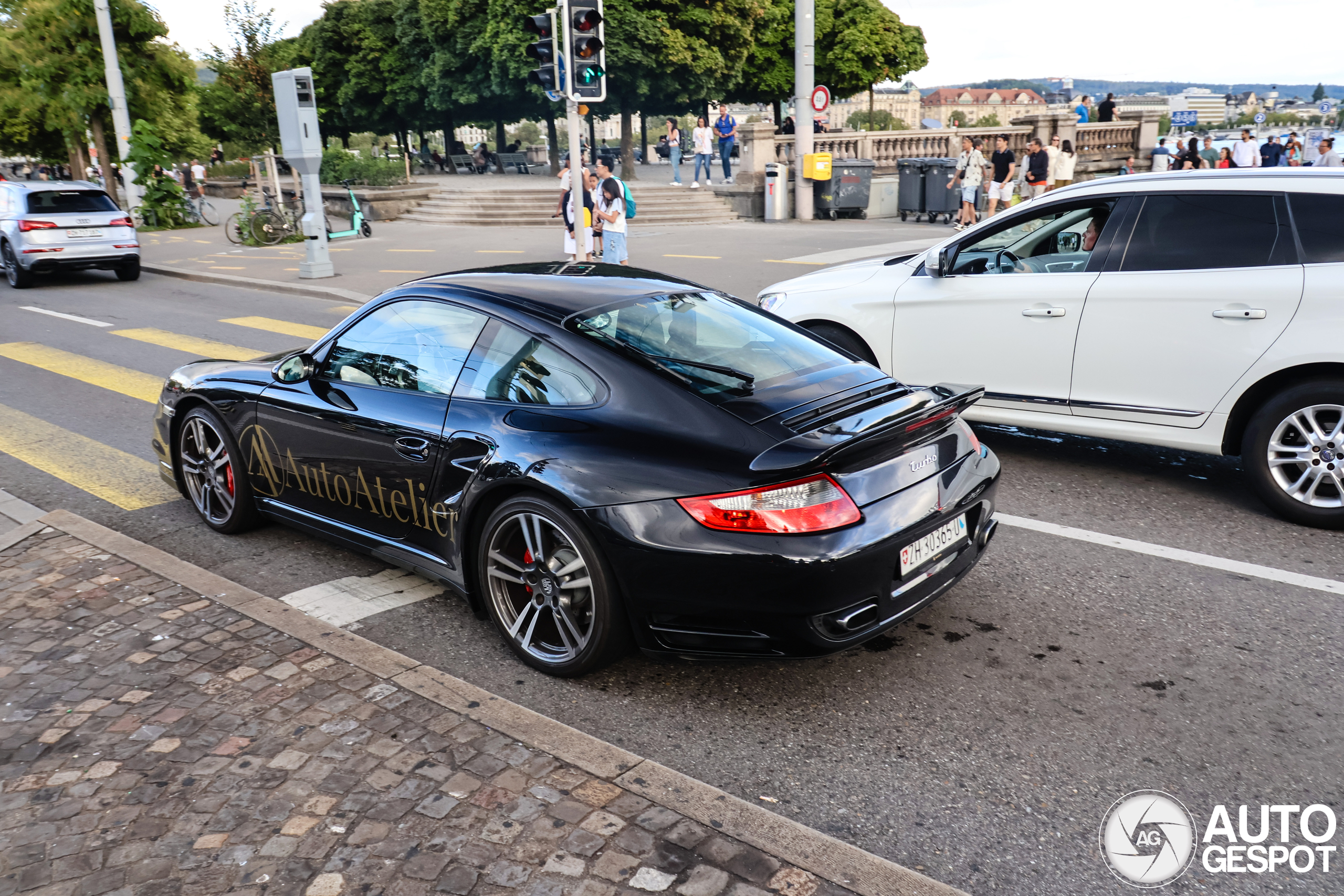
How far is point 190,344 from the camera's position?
39.1 ft

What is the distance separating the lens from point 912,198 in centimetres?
2436

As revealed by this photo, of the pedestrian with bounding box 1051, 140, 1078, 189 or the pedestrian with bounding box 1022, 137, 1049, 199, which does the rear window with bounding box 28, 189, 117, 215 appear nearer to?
the pedestrian with bounding box 1022, 137, 1049, 199

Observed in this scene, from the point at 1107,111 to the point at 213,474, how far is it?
34281 mm

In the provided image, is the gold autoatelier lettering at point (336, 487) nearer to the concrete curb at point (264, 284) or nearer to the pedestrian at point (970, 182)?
the concrete curb at point (264, 284)

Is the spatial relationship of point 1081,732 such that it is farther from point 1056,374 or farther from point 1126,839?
point 1056,374

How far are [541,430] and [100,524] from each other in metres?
3.47

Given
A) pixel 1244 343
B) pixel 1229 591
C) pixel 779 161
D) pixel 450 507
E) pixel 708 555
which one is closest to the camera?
pixel 708 555

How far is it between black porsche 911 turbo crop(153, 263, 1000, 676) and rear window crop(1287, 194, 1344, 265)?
7.61 feet

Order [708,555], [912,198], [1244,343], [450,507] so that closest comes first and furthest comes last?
[708,555] < [450,507] < [1244,343] < [912,198]

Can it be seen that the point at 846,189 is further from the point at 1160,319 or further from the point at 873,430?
the point at 873,430

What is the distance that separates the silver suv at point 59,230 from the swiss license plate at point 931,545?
59.5 ft

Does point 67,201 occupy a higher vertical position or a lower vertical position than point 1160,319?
higher

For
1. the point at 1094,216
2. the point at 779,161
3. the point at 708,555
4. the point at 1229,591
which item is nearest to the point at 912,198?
the point at 779,161

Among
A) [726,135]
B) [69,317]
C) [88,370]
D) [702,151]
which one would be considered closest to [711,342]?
[88,370]
